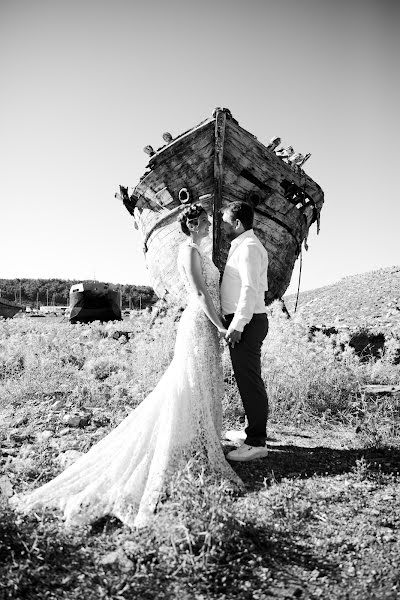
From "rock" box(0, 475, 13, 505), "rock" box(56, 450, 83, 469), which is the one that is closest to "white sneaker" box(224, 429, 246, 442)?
"rock" box(56, 450, 83, 469)

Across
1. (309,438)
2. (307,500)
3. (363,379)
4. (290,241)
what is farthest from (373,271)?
(307,500)

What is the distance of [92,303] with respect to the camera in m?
16.5

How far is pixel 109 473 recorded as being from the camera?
3.20m

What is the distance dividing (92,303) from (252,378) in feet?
42.7

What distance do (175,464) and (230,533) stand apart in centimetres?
93

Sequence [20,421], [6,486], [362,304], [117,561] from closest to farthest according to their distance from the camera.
Answer: [117,561]
[6,486]
[20,421]
[362,304]

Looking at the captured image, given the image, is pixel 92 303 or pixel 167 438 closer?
pixel 167 438

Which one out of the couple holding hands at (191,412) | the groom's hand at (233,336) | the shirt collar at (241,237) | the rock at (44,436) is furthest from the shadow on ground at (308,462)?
the shirt collar at (241,237)

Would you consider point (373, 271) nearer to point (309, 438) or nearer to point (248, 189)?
point (248, 189)

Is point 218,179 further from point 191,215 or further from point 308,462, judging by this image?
point 308,462

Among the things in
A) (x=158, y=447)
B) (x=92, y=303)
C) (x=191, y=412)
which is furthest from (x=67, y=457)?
(x=92, y=303)

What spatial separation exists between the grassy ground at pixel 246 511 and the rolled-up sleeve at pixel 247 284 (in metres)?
1.21

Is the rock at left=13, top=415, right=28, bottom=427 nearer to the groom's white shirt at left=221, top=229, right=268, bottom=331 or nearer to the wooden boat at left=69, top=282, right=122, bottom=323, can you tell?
the groom's white shirt at left=221, top=229, right=268, bottom=331

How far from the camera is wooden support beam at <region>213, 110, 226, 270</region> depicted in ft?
30.2
